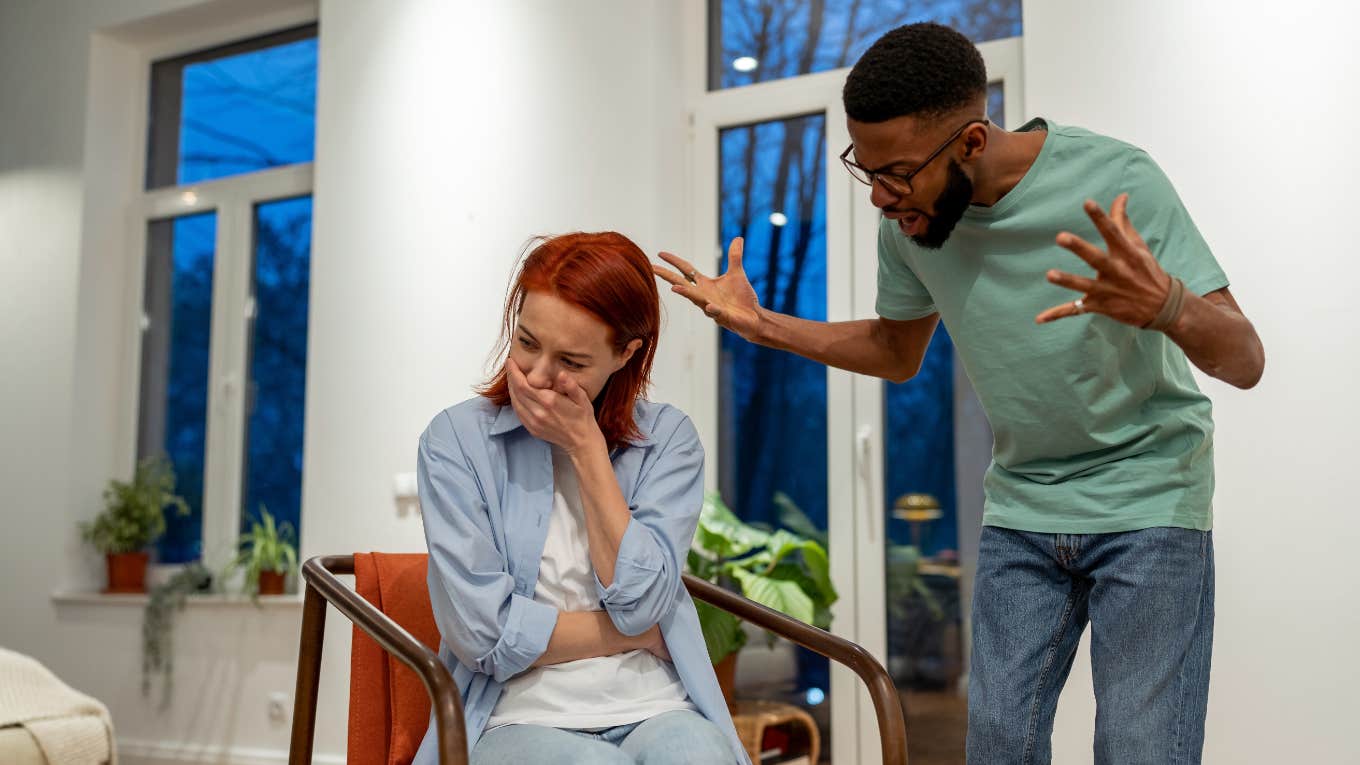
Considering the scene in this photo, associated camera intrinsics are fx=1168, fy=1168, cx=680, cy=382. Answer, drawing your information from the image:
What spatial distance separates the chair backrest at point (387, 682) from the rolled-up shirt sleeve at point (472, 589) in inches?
7.4

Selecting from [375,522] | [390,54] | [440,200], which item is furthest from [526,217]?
[375,522]

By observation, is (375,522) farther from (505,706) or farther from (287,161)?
(505,706)

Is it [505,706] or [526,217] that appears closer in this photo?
[505,706]

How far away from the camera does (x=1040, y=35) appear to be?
304cm

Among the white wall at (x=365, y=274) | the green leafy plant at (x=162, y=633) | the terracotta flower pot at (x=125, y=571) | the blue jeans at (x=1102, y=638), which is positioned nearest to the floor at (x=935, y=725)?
the white wall at (x=365, y=274)

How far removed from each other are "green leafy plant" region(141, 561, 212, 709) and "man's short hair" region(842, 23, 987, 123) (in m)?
3.80

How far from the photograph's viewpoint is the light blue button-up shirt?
1.45 meters

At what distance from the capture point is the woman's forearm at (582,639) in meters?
1.48

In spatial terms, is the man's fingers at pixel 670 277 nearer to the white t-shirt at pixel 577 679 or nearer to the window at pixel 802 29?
the white t-shirt at pixel 577 679

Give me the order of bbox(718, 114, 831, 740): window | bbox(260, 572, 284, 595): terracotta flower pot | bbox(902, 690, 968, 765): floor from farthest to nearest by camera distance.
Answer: bbox(260, 572, 284, 595): terracotta flower pot < bbox(718, 114, 831, 740): window < bbox(902, 690, 968, 765): floor

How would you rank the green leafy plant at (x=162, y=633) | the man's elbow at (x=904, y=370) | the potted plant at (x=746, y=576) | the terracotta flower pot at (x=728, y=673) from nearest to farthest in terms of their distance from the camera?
1. the man's elbow at (x=904, y=370)
2. the potted plant at (x=746, y=576)
3. the terracotta flower pot at (x=728, y=673)
4. the green leafy plant at (x=162, y=633)

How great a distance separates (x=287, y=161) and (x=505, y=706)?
3.83 meters

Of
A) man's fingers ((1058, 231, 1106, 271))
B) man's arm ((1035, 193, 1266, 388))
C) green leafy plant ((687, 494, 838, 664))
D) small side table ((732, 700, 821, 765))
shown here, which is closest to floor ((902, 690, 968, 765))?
small side table ((732, 700, 821, 765))

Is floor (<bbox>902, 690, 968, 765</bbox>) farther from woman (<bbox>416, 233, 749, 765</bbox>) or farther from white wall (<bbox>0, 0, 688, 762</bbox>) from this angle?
woman (<bbox>416, 233, 749, 765</bbox>)
